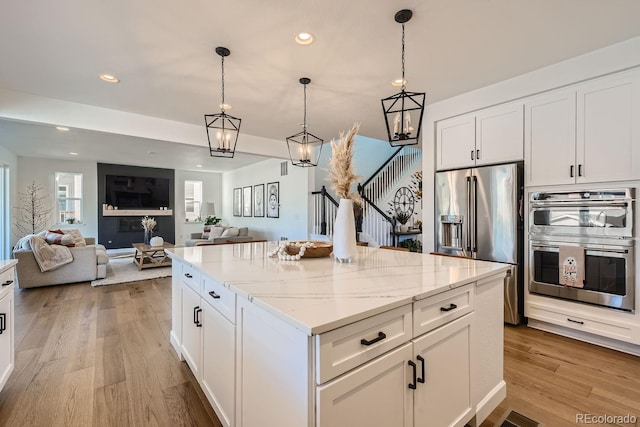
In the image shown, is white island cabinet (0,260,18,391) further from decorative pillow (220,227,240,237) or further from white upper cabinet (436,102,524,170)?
decorative pillow (220,227,240,237)

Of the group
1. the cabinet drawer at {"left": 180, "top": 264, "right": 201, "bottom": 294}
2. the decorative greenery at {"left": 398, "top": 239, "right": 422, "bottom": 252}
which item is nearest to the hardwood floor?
the cabinet drawer at {"left": 180, "top": 264, "right": 201, "bottom": 294}

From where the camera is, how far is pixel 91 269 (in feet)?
16.5

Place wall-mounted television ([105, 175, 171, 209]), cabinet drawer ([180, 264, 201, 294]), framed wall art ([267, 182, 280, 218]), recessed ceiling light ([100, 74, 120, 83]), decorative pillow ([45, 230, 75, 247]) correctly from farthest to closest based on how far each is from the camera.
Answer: wall-mounted television ([105, 175, 171, 209]), framed wall art ([267, 182, 280, 218]), decorative pillow ([45, 230, 75, 247]), recessed ceiling light ([100, 74, 120, 83]), cabinet drawer ([180, 264, 201, 294])

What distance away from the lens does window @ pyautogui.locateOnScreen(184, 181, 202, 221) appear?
10047 millimetres

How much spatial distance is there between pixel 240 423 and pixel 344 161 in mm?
1467

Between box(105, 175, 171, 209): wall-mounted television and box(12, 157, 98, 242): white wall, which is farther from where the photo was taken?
box(105, 175, 171, 209): wall-mounted television

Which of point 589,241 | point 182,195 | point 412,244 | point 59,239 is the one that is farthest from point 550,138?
point 182,195

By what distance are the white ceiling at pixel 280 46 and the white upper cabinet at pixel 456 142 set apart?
36cm

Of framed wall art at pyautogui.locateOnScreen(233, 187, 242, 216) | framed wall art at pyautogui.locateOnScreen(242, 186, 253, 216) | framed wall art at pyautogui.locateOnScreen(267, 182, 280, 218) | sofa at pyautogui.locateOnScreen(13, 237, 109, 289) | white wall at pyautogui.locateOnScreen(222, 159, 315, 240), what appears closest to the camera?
sofa at pyautogui.locateOnScreen(13, 237, 109, 289)

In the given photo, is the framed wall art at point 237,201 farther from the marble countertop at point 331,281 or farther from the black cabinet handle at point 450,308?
the black cabinet handle at point 450,308

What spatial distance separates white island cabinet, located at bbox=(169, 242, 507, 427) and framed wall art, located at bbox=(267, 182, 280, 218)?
5.54m

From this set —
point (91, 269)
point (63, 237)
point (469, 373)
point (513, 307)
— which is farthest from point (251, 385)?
point (63, 237)

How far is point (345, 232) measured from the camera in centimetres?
184

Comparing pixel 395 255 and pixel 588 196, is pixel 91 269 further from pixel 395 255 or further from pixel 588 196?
pixel 588 196
